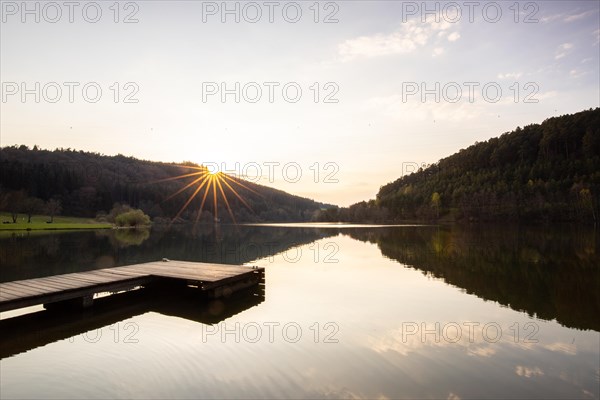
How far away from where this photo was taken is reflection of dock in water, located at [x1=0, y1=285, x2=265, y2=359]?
11288mm

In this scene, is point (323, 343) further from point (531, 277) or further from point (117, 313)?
point (531, 277)

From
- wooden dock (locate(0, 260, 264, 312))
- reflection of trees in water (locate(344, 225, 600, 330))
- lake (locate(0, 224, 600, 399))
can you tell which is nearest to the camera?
lake (locate(0, 224, 600, 399))

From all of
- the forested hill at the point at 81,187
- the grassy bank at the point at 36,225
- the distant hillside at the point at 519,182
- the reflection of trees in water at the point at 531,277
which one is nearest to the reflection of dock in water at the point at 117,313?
the reflection of trees in water at the point at 531,277

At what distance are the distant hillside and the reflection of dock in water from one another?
116 m

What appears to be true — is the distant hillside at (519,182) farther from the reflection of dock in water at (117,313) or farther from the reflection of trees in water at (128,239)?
the reflection of dock in water at (117,313)

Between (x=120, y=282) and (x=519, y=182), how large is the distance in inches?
5433

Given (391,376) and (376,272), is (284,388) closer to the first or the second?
(391,376)

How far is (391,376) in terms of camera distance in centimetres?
862

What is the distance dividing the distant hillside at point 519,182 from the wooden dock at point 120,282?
114 meters

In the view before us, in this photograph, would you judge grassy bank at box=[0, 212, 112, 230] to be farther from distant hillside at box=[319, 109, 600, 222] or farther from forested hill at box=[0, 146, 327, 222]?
distant hillside at box=[319, 109, 600, 222]

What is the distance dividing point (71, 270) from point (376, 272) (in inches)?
753

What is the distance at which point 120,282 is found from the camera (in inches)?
635

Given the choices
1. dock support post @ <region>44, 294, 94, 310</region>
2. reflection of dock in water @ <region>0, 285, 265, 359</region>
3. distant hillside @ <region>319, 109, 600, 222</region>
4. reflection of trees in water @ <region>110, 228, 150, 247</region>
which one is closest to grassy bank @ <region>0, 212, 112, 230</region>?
reflection of trees in water @ <region>110, 228, 150, 247</region>

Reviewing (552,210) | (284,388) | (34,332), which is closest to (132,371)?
(284,388)
